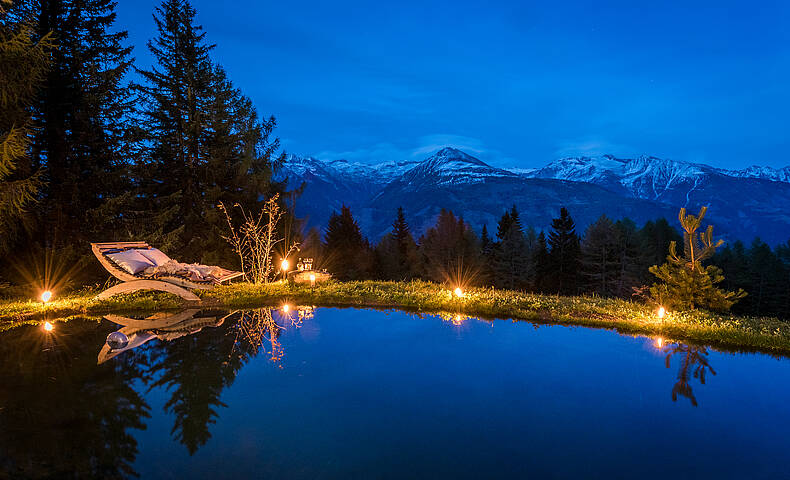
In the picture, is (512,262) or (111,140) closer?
(111,140)

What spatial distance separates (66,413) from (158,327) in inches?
159

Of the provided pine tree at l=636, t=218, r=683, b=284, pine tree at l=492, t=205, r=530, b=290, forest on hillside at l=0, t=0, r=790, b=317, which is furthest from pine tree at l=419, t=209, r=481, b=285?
forest on hillside at l=0, t=0, r=790, b=317

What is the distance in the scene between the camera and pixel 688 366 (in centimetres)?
619

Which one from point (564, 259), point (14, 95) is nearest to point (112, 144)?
point (14, 95)

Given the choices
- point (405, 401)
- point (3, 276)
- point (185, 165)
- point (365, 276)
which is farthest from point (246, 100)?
point (365, 276)

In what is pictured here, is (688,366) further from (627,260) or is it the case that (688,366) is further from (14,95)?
(627,260)

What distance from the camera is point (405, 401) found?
473 centimetres

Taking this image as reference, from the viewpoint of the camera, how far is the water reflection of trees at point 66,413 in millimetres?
3338

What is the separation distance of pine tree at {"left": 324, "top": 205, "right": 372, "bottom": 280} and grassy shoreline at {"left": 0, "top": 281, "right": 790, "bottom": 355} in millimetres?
32527

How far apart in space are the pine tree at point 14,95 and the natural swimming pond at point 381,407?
3898 millimetres

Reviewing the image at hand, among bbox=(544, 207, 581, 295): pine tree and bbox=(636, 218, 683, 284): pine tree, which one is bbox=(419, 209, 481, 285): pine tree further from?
bbox=(636, 218, 683, 284): pine tree

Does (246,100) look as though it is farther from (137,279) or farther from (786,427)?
(786,427)

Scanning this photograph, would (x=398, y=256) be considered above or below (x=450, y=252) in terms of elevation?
below

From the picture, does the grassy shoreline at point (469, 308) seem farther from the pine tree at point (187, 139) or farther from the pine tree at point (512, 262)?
the pine tree at point (512, 262)
